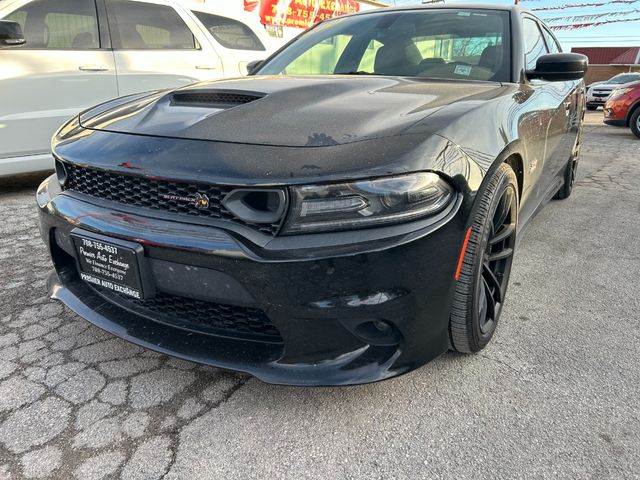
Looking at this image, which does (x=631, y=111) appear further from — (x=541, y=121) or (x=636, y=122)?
(x=541, y=121)

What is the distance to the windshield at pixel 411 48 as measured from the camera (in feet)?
7.93

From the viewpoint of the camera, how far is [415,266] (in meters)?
1.40

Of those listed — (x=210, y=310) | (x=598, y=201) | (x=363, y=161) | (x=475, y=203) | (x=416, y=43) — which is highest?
(x=416, y=43)

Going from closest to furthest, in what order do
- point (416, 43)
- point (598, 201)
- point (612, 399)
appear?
1. point (612, 399)
2. point (416, 43)
3. point (598, 201)

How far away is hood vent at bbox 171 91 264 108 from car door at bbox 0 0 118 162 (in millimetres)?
2632

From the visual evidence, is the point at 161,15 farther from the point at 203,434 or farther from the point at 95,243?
the point at 203,434

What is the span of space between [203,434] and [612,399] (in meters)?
1.45

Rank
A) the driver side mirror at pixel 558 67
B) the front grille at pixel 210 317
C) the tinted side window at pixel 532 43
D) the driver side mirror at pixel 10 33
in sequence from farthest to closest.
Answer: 1. the driver side mirror at pixel 10 33
2. the tinted side window at pixel 532 43
3. the driver side mirror at pixel 558 67
4. the front grille at pixel 210 317

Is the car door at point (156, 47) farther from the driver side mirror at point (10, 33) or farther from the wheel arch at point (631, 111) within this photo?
the wheel arch at point (631, 111)

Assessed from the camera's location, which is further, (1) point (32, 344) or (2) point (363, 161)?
(1) point (32, 344)

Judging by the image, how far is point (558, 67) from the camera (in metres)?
2.32

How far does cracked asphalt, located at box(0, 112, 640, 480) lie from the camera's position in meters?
1.46

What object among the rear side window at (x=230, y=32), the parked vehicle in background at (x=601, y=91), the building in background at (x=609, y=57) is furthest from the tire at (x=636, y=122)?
the building in background at (x=609, y=57)

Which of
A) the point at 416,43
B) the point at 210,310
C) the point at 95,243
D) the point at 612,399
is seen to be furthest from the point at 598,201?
the point at 95,243
